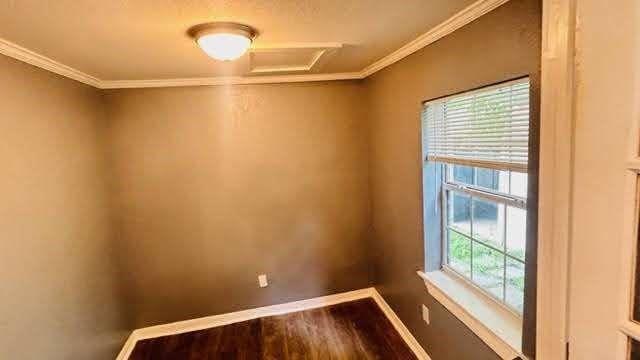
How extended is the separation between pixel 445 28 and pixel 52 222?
7.74ft

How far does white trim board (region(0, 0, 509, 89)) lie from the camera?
5.05ft

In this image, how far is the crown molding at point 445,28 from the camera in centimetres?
145

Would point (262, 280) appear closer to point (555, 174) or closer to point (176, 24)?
point (176, 24)

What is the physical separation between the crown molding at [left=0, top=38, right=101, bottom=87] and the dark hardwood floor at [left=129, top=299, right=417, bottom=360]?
211 cm

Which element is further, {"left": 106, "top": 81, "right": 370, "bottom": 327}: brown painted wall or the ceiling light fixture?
{"left": 106, "top": 81, "right": 370, "bottom": 327}: brown painted wall

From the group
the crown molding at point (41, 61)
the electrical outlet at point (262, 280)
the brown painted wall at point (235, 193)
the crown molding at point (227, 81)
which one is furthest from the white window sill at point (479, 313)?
the crown molding at point (41, 61)

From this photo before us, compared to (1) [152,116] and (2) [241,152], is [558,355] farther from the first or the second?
(1) [152,116]

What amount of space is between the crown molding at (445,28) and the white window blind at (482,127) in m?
0.33

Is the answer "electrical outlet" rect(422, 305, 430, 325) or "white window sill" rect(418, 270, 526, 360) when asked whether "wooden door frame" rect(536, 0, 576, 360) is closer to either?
"white window sill" rect(418, 270, 526, 360)

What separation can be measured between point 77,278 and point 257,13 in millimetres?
1915

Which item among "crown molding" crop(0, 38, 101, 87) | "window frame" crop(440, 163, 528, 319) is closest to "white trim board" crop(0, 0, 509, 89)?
"crown molding" crop(0, 38, 101, 87)

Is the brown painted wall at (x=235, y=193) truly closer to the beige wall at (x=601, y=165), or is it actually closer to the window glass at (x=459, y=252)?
the window glass at (x=459, y=252)

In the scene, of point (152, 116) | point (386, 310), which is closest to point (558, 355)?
point (386, 310)

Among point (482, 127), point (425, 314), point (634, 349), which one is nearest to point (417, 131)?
point (482, 127)
